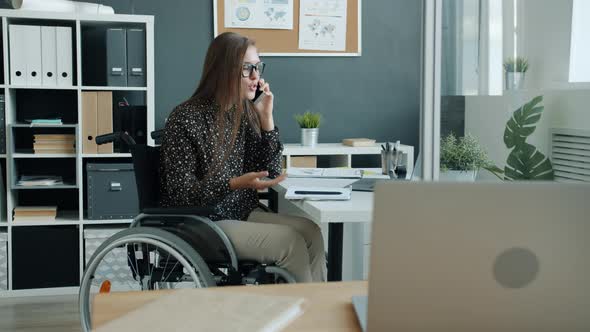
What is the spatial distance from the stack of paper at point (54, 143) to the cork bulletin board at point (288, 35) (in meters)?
1.15

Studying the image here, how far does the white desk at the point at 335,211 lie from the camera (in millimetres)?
2109

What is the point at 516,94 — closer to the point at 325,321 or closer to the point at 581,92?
the point at 581,92

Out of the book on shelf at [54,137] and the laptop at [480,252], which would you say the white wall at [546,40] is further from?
the book on shelf at [54,137]

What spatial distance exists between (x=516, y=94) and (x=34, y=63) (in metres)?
3.16

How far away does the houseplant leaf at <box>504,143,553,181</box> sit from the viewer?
5.10 ft

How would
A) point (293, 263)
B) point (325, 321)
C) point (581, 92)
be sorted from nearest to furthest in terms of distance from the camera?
point (325, 321) < point (581, 92) < point (293, 263)

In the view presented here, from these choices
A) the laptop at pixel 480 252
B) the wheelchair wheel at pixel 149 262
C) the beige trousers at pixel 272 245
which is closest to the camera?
the laptop at pixel 480 252

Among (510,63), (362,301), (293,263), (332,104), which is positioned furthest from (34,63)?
(362,301)

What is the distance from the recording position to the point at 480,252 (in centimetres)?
86

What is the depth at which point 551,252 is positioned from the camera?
33.8 inches

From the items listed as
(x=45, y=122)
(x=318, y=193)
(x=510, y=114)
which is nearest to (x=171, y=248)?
(x=318, y=193)

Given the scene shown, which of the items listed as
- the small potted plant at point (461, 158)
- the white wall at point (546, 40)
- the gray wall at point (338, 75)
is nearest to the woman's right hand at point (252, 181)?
the small potted plant at point (461, 158)

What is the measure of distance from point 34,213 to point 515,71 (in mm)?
3202

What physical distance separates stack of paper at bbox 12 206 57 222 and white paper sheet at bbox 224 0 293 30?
61.7 inches
